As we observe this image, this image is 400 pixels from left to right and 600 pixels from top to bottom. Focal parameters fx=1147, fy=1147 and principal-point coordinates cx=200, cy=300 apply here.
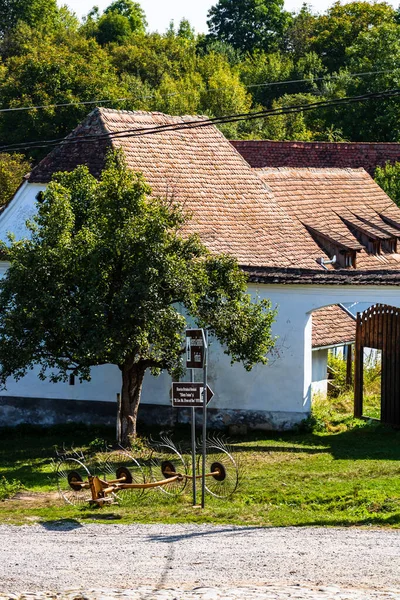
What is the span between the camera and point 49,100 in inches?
2307

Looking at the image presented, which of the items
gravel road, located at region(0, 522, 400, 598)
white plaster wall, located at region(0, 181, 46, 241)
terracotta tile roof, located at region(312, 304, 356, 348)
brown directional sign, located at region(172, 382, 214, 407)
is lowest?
gravel road, located at region(0, 522, 400, 598)

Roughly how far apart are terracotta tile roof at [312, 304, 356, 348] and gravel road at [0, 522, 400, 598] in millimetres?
11581

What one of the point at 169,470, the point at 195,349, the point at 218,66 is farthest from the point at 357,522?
the point at 218,66

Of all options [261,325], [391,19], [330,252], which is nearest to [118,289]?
[261,325]

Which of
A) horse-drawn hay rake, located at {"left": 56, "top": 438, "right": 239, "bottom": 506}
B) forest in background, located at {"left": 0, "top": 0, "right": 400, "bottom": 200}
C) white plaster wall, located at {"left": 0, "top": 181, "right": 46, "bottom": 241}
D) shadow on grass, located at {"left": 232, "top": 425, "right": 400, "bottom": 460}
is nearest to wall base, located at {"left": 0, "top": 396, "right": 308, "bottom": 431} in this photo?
shadow on grass, located at {"left": 232, "top": 425, "right": 400, "bottom": 460}

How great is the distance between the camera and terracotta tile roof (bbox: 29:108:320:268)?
26.4 meters

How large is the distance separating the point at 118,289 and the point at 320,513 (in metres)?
6.27

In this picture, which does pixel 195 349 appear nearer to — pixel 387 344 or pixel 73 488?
pixel 73 488

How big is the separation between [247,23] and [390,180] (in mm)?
54906

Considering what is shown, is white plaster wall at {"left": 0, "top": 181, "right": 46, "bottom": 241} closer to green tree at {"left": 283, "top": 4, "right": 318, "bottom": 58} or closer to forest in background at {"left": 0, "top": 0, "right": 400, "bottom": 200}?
forest in background at {"left": 0, "top": 0, "right": 400, "bottom": 200}

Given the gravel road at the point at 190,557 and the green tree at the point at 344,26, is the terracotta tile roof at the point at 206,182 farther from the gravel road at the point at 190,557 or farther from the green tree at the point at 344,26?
the green tree at the point at 344,26

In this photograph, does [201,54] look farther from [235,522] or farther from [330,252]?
[235,522]

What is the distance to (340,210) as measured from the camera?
35.9 meters

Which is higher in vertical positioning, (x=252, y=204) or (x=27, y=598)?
(x=252, y=204)
